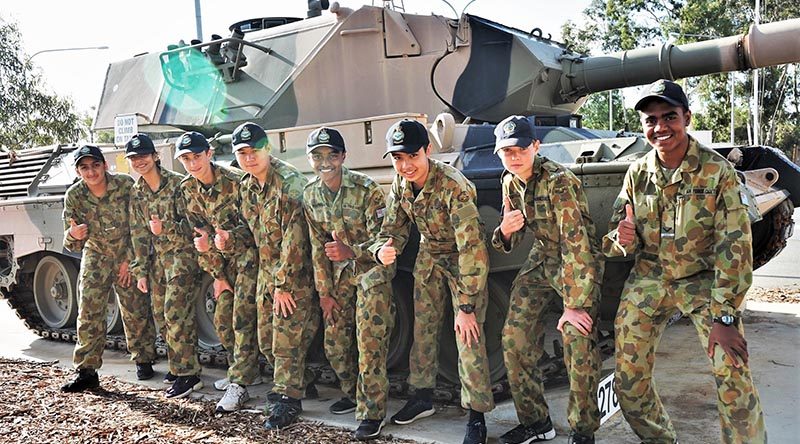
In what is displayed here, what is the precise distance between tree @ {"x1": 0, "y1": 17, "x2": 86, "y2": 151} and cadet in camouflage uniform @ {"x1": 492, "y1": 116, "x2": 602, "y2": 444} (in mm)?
19793

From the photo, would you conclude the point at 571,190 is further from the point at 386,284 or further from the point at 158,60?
the point at 158,60

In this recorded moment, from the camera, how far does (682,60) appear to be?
676 centimetres

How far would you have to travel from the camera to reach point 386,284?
16.7ft

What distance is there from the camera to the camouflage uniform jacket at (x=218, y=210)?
5.79 meters

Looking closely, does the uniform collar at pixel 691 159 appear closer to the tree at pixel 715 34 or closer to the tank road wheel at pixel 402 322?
the tank road wheel at pixel 402 322

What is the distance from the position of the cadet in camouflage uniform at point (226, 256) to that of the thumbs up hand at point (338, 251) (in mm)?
862

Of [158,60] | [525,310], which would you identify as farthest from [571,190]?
[158,60]

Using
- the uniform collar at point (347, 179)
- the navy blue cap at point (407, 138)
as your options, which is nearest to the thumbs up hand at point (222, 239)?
the uniform collar at point (347, 179)

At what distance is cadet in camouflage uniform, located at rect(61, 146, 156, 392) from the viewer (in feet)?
20.8

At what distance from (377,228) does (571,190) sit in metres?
1.38

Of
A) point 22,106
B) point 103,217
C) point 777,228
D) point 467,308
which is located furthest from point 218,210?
point 22,106

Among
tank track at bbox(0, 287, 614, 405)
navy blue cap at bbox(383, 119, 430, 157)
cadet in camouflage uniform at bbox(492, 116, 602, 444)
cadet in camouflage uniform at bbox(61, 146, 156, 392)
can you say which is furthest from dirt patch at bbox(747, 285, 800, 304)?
cadet in camouflage uniform at bbox(61, 146, 156, 392)

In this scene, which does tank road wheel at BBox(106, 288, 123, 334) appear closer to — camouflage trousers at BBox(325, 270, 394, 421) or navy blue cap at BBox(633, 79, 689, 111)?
camouflage trousers at BBox(325, 270, 394, 421)

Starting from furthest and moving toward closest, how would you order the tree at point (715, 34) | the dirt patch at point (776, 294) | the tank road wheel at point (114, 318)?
the tree at point (715, 34), the dirt patch at point (776, 294), the tank road wheel at point (114, 318)
